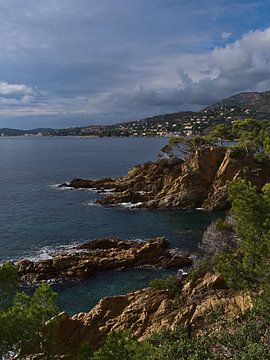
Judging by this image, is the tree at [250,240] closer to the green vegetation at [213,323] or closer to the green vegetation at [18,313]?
the green vegetation at [213,323]

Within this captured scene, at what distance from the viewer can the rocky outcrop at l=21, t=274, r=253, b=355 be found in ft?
71.1

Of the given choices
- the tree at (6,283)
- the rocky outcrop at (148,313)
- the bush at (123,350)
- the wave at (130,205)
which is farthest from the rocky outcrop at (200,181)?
the bush at (123,350)

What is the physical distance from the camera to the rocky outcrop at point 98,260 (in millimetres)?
35406

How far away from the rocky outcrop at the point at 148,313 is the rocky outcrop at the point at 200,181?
112 ft

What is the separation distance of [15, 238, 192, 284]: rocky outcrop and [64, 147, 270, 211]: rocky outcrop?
20.4m

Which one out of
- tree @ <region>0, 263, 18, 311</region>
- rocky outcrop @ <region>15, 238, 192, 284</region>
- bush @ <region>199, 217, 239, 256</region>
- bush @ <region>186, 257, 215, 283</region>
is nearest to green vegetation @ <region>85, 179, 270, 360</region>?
tree @ <region>0, 263, 18, 311</region>

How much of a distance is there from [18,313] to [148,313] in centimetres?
1301

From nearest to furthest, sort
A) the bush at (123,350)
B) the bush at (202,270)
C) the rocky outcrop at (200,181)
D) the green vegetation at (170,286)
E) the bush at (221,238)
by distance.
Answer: the bush at (123,350), the green vegetation at (170,286), the bush at (202,270), the bush at (221,238), the rocky outcrop at (200,181)

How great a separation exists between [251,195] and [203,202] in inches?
1665

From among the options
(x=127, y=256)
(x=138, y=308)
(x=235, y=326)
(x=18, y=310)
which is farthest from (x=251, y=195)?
(x=127, y=256)

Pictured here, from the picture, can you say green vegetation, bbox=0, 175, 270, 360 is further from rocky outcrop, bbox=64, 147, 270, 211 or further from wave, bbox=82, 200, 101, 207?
wave, bbox=82, 200, 101, 207

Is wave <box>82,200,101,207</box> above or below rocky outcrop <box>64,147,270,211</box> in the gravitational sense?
below

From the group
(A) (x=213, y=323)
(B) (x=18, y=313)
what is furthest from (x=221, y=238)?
(B) (x=18, y=313)

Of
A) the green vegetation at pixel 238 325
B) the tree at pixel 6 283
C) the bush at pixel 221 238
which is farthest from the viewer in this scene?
the bush at pixel 221 238
